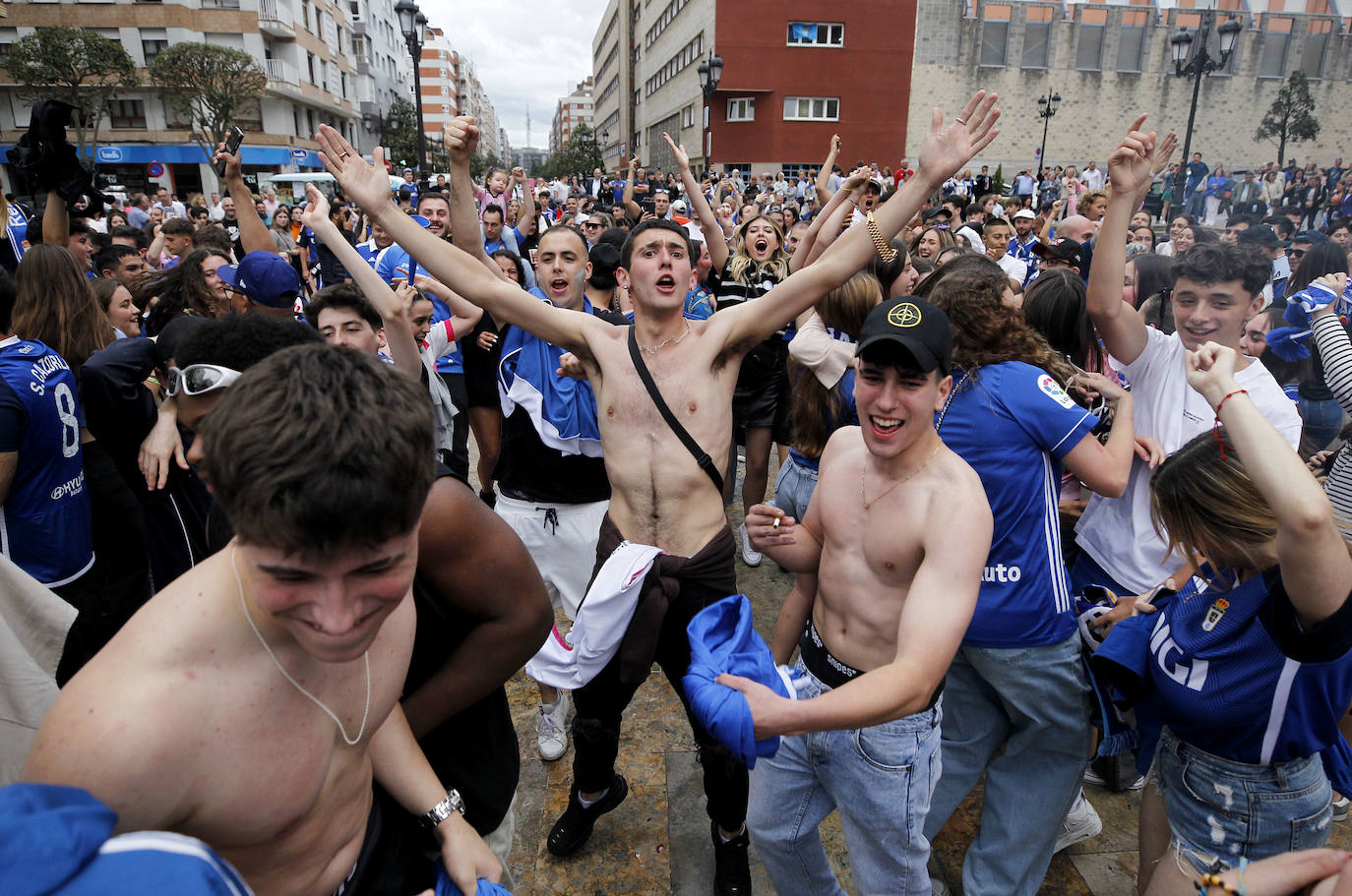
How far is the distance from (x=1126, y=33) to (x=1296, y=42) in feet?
34.6

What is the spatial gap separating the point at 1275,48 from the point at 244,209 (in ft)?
184

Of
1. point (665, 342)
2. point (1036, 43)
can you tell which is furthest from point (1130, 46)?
point (665, 342)

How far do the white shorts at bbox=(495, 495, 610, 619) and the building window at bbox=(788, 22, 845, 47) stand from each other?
131 ft

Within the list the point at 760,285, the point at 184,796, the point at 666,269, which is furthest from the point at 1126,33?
the point at 184,796

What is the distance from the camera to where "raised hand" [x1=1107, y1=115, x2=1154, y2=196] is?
287cm

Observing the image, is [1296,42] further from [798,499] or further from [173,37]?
[173,37]

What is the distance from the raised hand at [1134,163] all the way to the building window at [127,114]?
50.5 metres

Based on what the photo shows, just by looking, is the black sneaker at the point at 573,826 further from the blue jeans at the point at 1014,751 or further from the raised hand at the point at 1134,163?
the raised hand at the point at 1134,163

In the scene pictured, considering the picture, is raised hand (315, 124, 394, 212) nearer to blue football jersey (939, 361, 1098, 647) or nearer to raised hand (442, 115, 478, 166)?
raised hand (442, 115, 478, 166)

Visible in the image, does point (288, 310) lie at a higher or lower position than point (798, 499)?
higher

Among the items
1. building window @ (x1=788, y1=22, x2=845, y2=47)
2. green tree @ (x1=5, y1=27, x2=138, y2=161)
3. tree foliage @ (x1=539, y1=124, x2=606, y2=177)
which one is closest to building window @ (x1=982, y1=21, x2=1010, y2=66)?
building window @ (x1=788, y1=22, x2=845, y2=47)

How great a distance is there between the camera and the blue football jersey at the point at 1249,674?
1.71 m

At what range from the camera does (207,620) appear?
1.16 m

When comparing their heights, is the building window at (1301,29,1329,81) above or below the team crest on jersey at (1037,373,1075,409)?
above
